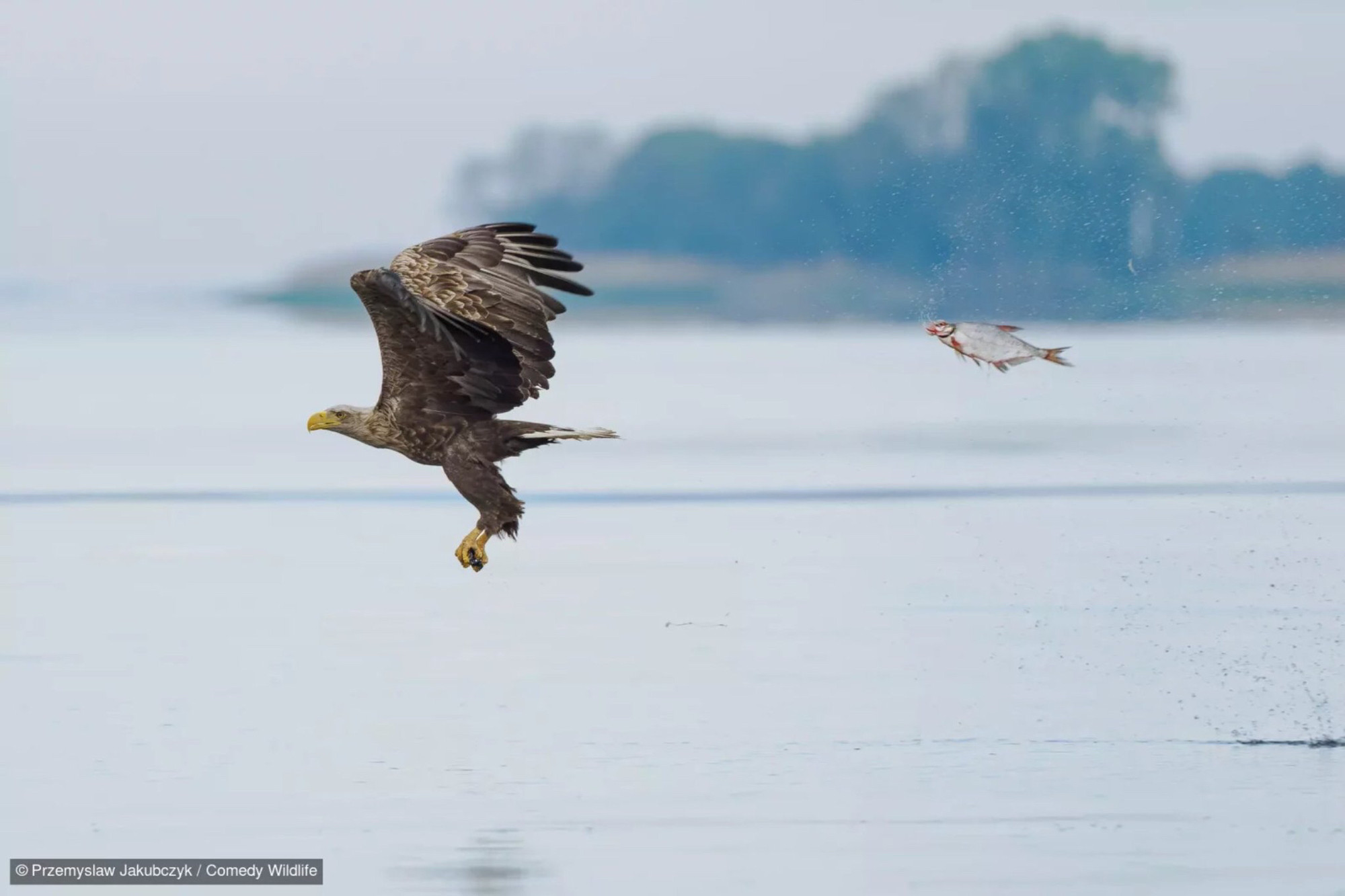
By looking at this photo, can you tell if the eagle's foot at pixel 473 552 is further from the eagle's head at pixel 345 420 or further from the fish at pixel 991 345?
the fish at pixel 991 345

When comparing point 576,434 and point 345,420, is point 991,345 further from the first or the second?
point 345,420

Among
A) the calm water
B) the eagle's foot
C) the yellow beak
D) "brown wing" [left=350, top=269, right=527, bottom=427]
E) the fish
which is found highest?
the fish

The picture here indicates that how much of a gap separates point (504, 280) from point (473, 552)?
4.69ft

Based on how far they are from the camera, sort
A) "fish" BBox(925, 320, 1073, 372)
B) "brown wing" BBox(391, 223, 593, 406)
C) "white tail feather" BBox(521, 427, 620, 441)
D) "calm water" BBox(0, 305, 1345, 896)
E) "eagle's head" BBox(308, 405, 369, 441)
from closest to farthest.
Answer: "calm water" BBox(0, 305, 1345, 896) < "fish" BBox(925, 320, 1073, 372) < "white tail feather" BBox(521, 427, 620, 441) < "eagle's head" BBox(308, 405, 369, 441) < "brown wing" BBox(391, 223, 593, 406)

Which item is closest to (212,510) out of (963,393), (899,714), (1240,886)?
(899,714)

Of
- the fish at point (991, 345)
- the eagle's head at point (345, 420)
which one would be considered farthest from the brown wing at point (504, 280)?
the fish at point (991, 345)

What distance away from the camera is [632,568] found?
54.1ft

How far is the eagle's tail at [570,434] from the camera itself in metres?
11.8

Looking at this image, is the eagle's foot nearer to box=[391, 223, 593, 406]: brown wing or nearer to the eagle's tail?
the eagle's tail

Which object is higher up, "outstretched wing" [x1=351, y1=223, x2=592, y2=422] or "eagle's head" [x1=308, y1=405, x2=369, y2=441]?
"outstretched wing" [x1=351, y1=223, x2=592, y2=422]

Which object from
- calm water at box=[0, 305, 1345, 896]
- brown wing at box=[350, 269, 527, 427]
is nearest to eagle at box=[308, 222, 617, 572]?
brown wing at box=[350, 269, 527, 427]

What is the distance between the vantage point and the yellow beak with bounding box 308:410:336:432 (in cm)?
1245

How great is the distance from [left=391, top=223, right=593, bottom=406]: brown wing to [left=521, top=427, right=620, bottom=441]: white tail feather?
0.98 feet

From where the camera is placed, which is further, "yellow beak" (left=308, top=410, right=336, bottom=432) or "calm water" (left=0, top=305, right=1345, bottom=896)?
"yellow beak" (left=308, top=410, right=336, bottom=432)
